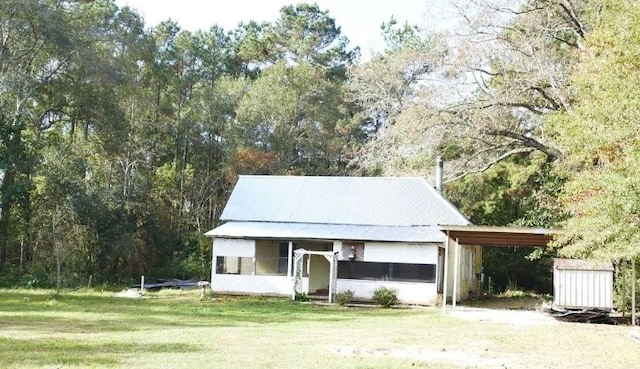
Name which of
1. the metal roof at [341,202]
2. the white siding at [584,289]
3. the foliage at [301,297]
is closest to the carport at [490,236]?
the white siding at [584,289]

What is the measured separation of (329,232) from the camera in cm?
2489

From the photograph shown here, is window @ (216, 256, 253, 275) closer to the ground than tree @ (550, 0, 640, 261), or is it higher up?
closer to the ground

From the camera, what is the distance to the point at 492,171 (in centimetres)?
2997

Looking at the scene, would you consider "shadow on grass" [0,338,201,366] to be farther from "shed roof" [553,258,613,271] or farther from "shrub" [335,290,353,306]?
"shrub" [335,290,353,306]

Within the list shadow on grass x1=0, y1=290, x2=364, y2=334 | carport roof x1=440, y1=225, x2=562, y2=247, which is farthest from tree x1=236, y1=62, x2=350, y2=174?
carport roof x1=440, y1=225, x2=562, y2=247

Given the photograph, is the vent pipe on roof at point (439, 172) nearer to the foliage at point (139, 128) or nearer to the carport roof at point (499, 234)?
the carport roof at point (499, 234)

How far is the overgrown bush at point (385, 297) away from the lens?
22531mm

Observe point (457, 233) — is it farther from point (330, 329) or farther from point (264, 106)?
point (264, 106)

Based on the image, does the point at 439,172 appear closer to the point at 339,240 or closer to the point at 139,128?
the point at 339,240

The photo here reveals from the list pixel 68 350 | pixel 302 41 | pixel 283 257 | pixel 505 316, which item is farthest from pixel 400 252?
pixel 302 41

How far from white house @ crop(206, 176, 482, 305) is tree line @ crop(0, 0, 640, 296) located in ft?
5.20

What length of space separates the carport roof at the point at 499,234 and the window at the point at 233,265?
24.8 feet

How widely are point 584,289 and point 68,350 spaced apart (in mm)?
13489

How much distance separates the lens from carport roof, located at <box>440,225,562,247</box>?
19.1 metres
